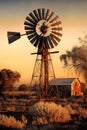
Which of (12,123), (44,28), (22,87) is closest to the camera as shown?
(12,123)

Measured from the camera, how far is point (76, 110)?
22078mm

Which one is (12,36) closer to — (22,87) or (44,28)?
(44,28)

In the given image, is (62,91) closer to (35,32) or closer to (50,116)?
(35,32)

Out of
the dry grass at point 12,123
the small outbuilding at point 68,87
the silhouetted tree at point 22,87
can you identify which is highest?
the dry grass at point 12,123

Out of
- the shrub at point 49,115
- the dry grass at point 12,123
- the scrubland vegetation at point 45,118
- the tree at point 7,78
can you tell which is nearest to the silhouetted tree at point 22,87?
the tree at point 7,78

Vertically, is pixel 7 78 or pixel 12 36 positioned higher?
pixel 12 36

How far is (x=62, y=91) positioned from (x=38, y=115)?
16896mm

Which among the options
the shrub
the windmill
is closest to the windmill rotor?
the windmill

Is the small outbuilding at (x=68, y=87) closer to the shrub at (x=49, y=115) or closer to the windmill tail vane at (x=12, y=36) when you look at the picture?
the windmill tail vane at (x=12, y=36)

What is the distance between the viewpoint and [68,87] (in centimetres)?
3672

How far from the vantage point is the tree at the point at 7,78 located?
35.9m

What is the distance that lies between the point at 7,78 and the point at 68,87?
4.30 metres

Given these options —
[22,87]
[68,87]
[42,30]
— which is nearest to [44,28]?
[42,30]

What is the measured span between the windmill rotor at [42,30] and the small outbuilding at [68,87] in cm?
605
